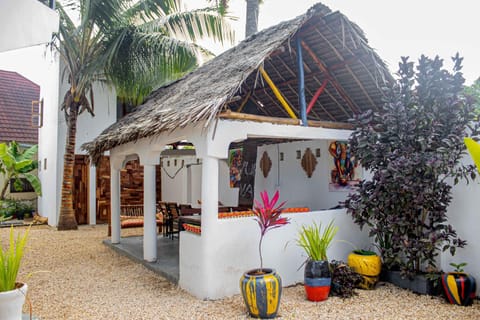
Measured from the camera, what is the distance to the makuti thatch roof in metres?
5.70

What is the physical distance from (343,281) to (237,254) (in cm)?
157

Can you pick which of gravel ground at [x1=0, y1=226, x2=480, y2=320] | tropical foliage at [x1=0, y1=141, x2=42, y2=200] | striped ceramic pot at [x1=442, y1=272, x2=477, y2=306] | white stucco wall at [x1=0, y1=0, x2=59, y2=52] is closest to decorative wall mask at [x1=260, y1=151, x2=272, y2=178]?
gravel ground at [x1=0, y1=226, x2=480, y2=320]

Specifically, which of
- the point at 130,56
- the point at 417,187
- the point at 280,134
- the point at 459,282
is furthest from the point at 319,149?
the point at 130,56

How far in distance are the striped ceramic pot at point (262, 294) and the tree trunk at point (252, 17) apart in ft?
37.0

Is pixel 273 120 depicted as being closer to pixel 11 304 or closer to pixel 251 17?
pixel 11 304

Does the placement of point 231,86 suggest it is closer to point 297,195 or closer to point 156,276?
point 156,276

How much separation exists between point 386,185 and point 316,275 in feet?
5.59

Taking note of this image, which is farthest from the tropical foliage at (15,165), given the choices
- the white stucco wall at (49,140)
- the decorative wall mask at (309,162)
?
the decorative wall mask at (309,162)

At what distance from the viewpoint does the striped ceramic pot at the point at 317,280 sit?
A: 213 inches

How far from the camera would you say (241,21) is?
50.6 feet

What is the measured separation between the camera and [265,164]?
1154 cm

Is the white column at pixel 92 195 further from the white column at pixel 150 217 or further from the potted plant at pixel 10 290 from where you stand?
the potted plant at pixel 10 290

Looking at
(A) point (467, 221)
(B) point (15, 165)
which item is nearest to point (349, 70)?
(A) point (467, 221)

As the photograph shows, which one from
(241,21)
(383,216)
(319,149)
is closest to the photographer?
(383,216)
